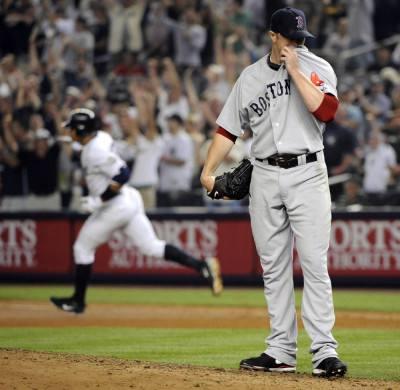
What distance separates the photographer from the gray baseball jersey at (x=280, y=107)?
688 cm

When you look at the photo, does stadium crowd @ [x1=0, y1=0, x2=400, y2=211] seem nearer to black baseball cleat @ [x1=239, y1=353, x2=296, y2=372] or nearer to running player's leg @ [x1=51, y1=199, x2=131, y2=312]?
running player's leg @ [x1=51, y1=199, x2=131, y2=312]

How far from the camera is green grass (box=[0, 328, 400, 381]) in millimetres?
8102

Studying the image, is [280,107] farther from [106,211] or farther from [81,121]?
[106,211]

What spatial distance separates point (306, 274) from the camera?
22.6 feet

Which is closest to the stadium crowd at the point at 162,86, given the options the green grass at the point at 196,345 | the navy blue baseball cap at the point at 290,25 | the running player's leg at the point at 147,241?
the running player's leg at the point at 147,241

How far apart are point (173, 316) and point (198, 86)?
8.11 m

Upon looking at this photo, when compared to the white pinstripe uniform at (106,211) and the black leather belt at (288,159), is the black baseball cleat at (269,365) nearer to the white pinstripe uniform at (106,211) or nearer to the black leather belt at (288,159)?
the black leather belt at (288,159)

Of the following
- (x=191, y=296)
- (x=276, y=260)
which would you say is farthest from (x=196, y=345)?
(x=191, y=296)

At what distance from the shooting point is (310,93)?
6664mm

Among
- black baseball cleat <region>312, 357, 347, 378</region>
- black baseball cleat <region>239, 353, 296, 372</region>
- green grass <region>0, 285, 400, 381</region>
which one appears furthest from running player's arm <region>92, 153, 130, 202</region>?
black baseball cleat <region>312, 357, 347, 378</region>

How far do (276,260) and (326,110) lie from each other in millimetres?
1052

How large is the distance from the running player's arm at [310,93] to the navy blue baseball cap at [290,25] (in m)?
0.12

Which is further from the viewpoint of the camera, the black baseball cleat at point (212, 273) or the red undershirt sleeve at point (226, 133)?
the black baseball cleat at point (212, 273)

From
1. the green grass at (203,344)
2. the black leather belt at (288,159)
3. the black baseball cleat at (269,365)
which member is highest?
the black leather belt at (288,159)
